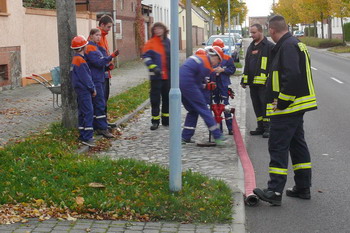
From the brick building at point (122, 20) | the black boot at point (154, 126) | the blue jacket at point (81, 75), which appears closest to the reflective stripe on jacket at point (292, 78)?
the blue jacket at point (81, 75)

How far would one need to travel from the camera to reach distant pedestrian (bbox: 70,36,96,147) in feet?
31.7

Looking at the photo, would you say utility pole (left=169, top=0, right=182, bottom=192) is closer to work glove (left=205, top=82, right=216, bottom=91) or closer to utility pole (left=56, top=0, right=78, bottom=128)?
work glove (left=205, top=82, right=216, bottom=91)

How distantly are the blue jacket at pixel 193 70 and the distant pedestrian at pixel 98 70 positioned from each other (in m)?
1.35

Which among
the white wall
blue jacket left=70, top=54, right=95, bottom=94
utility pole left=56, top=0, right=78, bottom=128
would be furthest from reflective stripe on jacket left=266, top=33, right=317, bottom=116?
the white wall

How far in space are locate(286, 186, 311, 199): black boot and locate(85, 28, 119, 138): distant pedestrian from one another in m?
4.25

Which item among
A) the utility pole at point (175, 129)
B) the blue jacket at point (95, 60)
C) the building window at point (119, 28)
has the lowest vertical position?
the utility pole at point (175, 129)

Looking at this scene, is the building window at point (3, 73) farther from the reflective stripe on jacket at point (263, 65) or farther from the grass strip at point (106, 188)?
the grass strip at point (106, 188)

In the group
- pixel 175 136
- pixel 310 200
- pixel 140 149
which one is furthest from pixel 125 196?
pixel 140 149

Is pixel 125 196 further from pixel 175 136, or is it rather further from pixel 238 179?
pixel 238 179

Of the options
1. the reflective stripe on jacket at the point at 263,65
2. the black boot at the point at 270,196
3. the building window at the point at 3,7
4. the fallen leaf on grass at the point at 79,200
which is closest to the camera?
the fallen leaf on grass at the point at 79,200

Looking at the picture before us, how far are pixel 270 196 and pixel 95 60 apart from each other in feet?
15.1

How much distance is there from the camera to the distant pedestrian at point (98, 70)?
406 inches

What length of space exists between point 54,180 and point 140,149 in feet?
9.71

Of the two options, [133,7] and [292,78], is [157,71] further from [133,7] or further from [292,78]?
[133,7]
